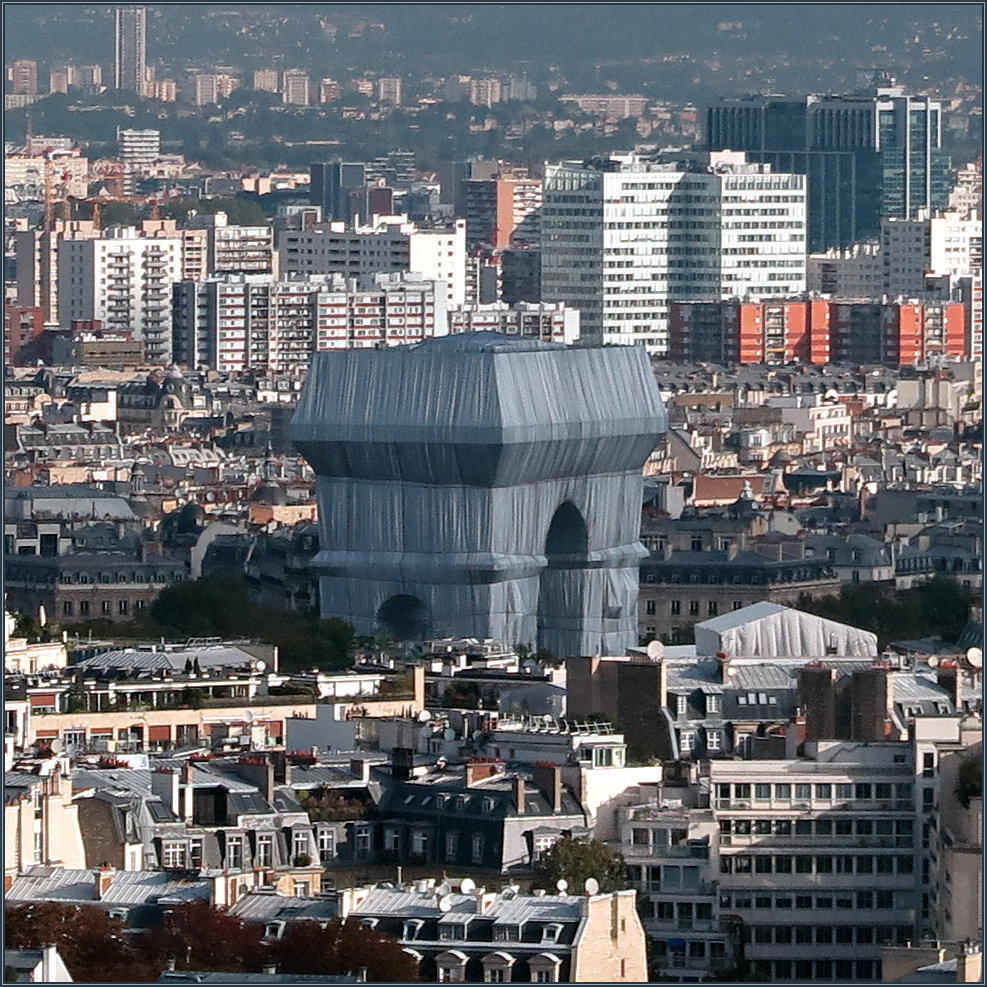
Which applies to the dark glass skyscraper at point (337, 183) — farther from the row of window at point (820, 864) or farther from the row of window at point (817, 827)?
the row of window at point (820, 864)

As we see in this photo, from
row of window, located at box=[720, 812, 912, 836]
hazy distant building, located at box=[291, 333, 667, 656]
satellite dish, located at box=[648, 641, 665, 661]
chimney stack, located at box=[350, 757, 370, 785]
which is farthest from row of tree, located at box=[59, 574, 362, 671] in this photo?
row of window, located at box=[720, 812, 912, 836]

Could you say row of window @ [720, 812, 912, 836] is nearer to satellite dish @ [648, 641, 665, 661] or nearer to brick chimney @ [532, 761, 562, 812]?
brick chimney @ [532, 761, 562, 812]

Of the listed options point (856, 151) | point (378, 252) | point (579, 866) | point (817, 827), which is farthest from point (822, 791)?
point (856, 151)

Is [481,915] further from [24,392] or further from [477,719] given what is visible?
[24,392]

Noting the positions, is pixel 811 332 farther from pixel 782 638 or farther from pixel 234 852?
pixel 234 852

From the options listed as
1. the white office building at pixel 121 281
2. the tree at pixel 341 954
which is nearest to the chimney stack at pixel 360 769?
the tree at pixel 341 954

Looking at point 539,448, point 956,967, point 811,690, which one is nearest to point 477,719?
point 811,690
